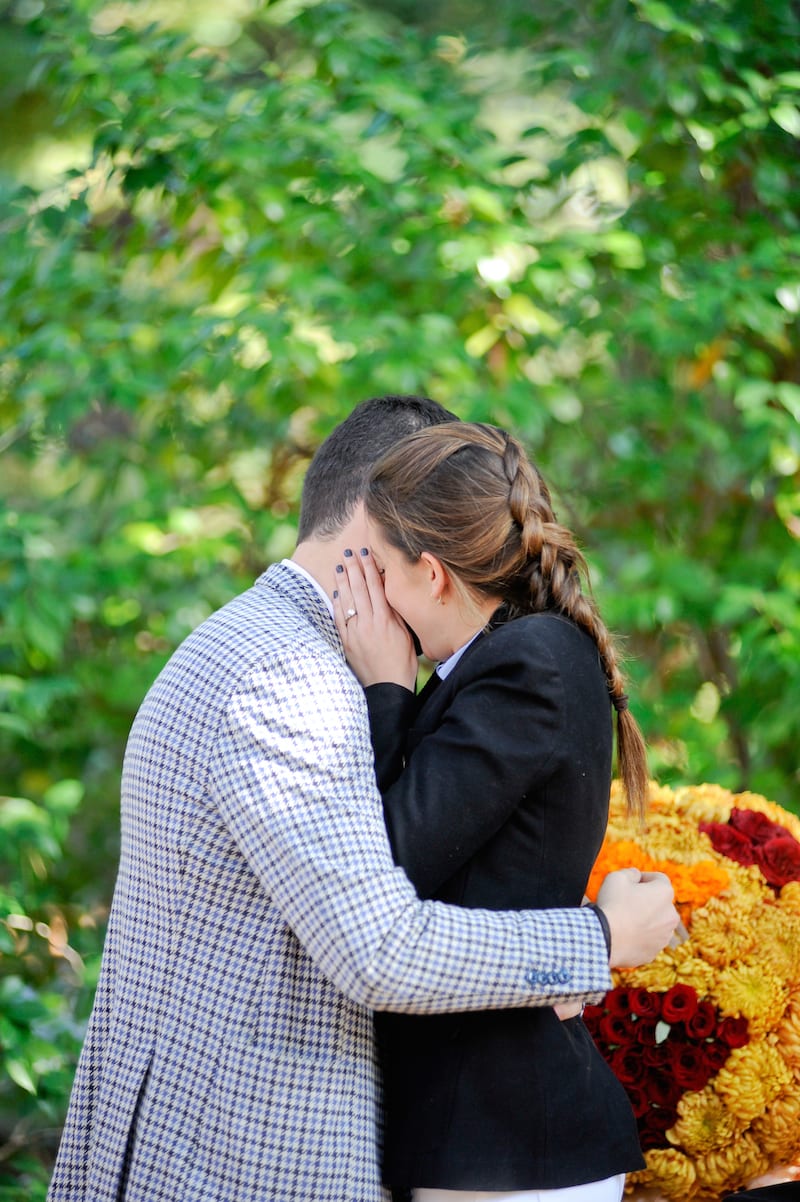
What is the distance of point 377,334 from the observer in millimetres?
3422

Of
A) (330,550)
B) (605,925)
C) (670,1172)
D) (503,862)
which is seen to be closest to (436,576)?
(330,550)

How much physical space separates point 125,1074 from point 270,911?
1.12 feet

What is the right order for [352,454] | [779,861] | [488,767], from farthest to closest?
[779,861] < [352,454] < [488,767]

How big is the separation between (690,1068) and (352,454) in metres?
1.24

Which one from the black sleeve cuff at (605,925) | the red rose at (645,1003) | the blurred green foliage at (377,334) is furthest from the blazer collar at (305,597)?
the blurred green foliage at (377,334)

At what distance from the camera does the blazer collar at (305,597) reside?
178 cm

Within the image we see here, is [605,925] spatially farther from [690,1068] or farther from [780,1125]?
[780,1125]

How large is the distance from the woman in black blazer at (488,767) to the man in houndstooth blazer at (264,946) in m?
0.07

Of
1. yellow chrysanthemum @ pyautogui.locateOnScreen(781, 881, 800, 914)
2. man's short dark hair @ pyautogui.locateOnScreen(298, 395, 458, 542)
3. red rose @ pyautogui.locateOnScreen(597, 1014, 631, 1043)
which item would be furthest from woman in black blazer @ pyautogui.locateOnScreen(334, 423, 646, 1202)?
yellow chrysanthemum @ pyautogui.locateOnScreen(781, 881, 800, 914)

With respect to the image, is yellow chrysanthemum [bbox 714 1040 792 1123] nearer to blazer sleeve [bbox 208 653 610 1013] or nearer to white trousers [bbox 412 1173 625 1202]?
white trousers [bbox 412 1173 625 1202]

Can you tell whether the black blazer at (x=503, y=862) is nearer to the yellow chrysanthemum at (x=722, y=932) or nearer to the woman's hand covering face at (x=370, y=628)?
the woman's hand covering face at (x=370, y=628)

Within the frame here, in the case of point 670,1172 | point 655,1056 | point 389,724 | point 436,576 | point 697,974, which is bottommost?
point 670,1172

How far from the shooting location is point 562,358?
14.6 feet

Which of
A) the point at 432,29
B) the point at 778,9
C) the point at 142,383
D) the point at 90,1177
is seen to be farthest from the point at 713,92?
the point at 90,1177
